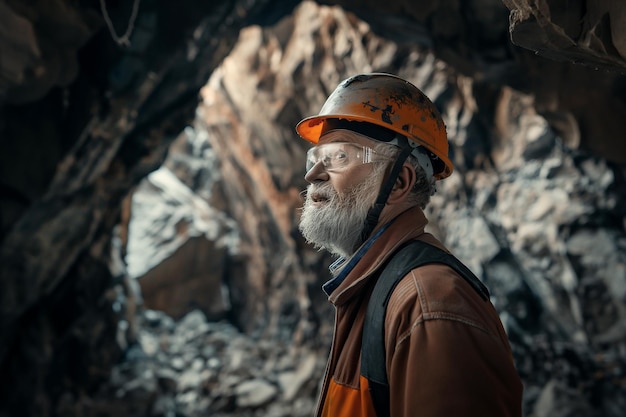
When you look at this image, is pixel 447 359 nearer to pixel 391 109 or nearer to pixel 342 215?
pixel 342 215

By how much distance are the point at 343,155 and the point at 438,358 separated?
2.83ft

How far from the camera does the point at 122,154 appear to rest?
6977 millimetres

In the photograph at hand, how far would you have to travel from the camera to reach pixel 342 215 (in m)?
1.73

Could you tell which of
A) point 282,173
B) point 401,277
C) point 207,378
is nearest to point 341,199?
point 401,277

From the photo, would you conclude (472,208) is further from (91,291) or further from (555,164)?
(91,291)

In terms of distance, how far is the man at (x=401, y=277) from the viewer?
1.12 meters

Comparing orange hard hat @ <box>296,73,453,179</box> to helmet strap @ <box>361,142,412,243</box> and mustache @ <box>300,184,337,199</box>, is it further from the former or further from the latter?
mustache @ <box>300,184,337,199</box>

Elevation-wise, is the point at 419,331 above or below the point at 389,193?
below

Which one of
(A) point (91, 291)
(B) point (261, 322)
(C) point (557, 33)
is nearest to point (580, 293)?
(C) point (557, 33)

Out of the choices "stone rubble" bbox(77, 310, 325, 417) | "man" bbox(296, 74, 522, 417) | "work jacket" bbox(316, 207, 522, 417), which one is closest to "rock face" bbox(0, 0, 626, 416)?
"stone rubble" bbox(77, 310, 325, 417)

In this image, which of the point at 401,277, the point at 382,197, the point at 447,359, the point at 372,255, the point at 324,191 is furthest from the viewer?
the point at 324,191

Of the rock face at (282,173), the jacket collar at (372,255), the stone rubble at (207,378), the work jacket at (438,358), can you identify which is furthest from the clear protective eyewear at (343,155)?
the stone rubble at (207,378)

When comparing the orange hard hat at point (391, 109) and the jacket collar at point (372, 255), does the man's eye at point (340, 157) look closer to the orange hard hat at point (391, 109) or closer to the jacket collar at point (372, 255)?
the orange hard hat at point (391, 109)

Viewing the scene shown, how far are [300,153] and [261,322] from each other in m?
5.69
